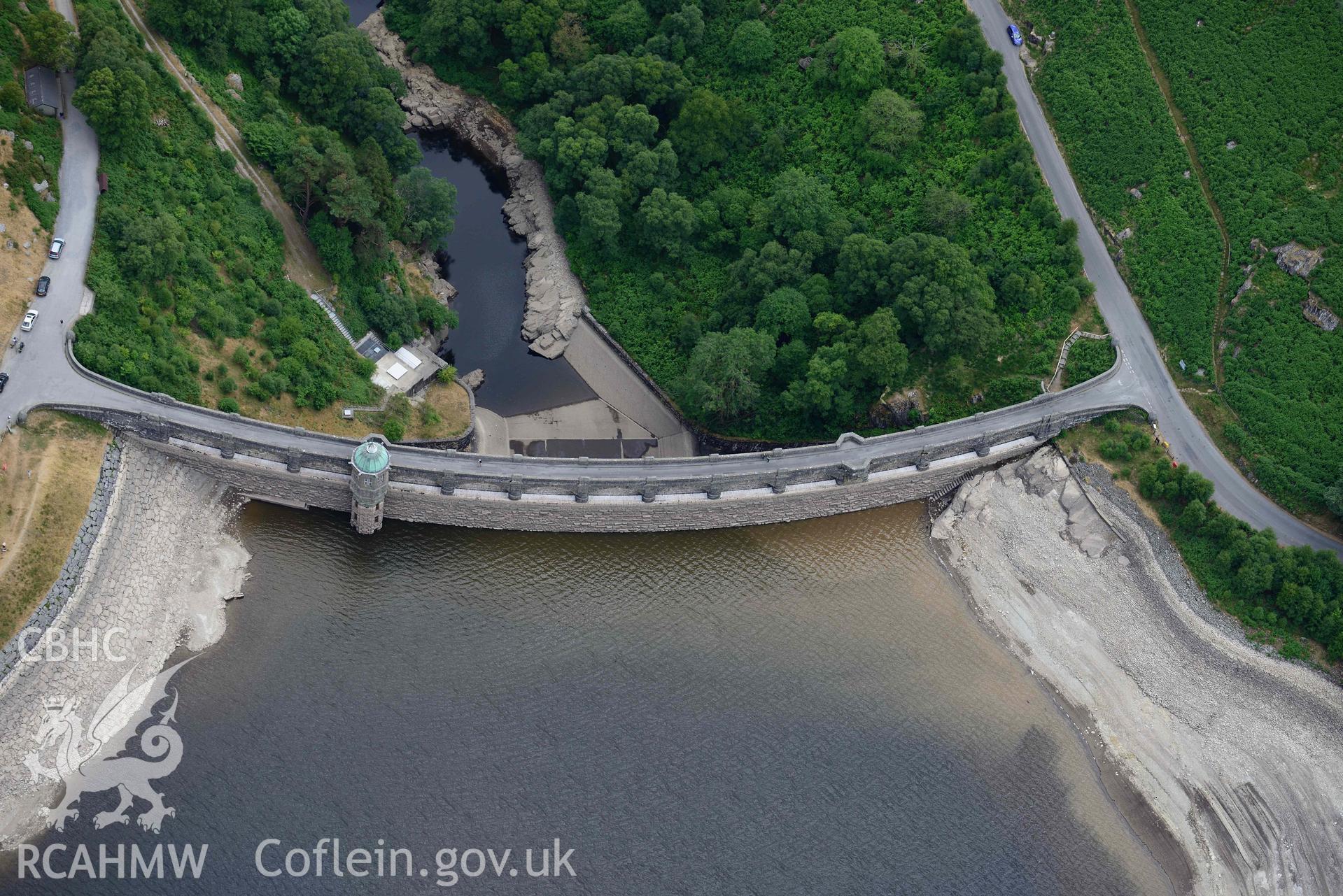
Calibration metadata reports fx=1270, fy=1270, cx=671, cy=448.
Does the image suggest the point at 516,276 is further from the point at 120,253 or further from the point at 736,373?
the point at 120,253

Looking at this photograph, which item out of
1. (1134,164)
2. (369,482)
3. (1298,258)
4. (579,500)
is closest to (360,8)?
(369,482)

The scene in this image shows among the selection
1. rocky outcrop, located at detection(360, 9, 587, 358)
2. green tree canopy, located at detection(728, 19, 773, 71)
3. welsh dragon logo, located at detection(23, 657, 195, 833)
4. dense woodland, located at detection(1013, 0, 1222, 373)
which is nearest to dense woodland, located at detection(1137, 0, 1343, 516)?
dense woodland, located at detection(1013, 0, 1222, 373)

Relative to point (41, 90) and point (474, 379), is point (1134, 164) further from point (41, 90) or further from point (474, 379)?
point (41, 90)

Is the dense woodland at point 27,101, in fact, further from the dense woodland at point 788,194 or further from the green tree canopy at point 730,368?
the green tree canopy at point 730,368

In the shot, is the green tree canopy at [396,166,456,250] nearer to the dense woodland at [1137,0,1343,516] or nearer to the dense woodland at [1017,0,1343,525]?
the dense woodland at [1017,0,1343,525]

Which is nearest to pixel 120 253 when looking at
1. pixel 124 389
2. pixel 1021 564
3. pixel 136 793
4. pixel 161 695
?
pixel 124 389
